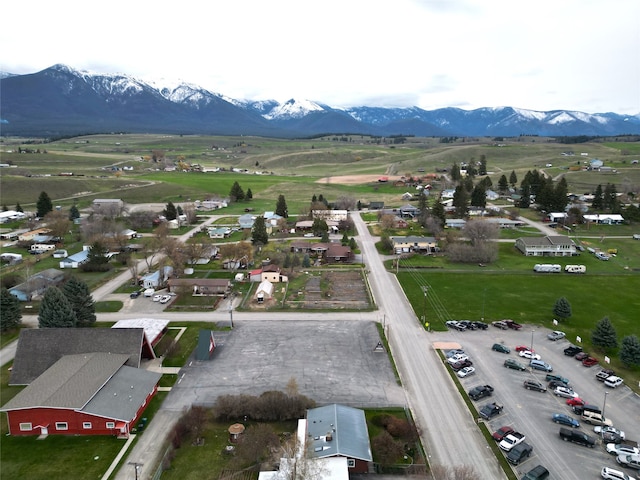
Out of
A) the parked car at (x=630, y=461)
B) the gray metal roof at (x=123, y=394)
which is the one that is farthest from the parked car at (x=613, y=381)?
the gray metal roof at (x=123, y=394)

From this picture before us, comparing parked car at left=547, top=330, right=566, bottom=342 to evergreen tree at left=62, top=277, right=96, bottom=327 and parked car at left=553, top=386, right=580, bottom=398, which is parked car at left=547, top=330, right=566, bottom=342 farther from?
evergreen tree at left=62, top=277, right=96, bottom=327

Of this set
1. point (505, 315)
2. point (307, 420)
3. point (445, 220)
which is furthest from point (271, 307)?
point (445, 220)

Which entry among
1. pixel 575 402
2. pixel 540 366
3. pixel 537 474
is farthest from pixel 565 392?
pixel 537 474

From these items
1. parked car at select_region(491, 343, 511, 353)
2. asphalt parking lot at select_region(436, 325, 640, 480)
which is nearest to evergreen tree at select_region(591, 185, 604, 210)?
asphalt parking lot at select_region(436, 325, 640, 480)

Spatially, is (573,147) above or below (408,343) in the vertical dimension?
above

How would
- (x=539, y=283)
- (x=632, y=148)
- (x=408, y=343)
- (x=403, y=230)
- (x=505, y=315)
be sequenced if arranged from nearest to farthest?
(x=408, y=343)
(x=505, y=315)
(x=539, y=283)
(x=403, y=230)
(x=632, y=148)

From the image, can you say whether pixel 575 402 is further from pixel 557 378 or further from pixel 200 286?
pixel 200 286

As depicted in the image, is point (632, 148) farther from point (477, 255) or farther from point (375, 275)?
point (375, 275)
